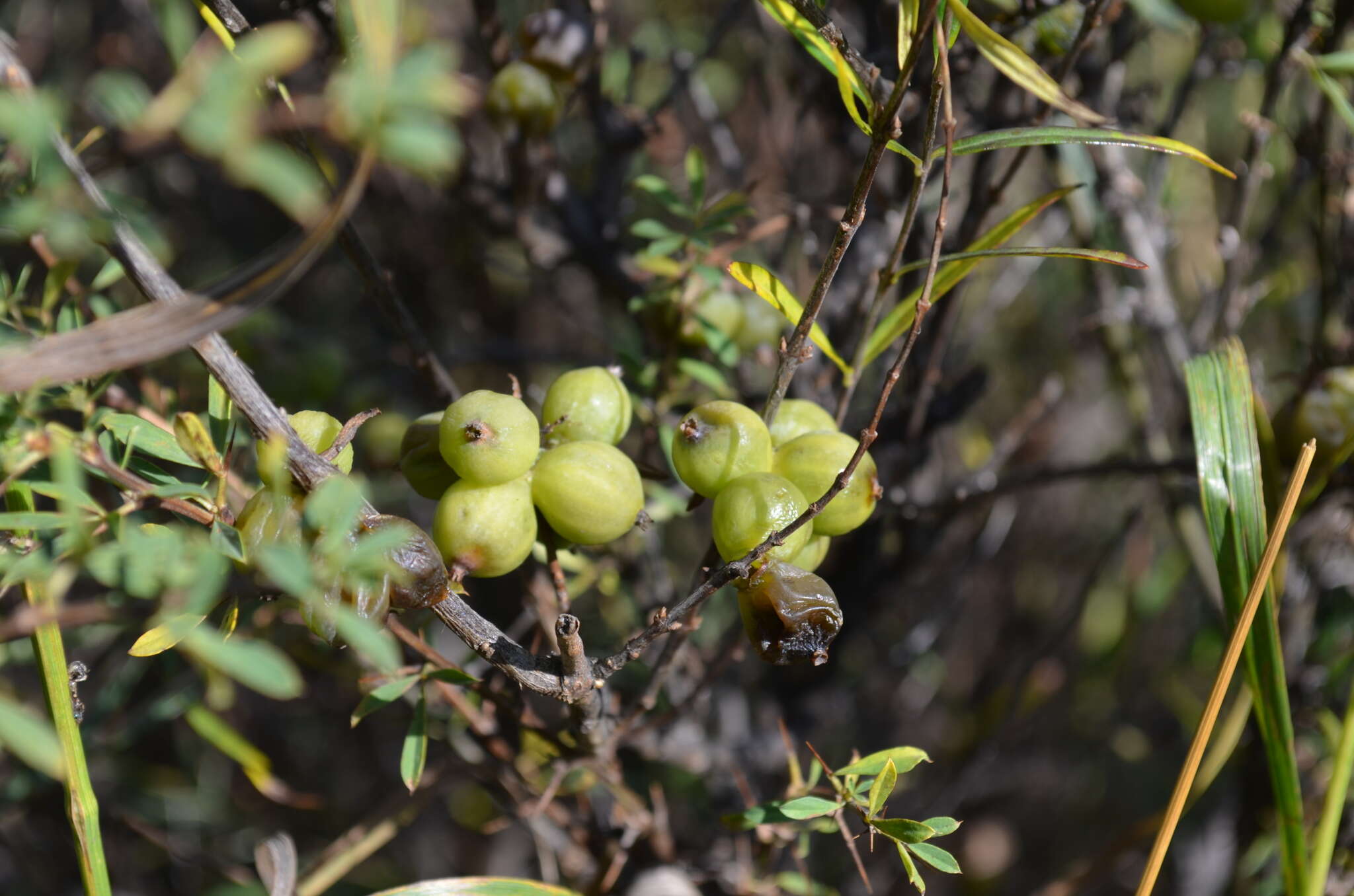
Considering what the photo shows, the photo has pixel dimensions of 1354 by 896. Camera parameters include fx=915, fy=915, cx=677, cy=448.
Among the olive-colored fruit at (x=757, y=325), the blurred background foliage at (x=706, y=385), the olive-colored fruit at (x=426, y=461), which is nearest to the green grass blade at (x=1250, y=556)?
the blurred background foliage at (x=706, y=385)

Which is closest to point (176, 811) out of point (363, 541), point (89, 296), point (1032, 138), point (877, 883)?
point (89, 296)

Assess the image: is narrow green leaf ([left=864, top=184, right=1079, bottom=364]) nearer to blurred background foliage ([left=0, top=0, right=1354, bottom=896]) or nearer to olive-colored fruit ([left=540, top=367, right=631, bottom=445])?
blurred background foliage ([left=0, top=0, right=1354, bottom=896])

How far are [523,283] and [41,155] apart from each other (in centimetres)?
171

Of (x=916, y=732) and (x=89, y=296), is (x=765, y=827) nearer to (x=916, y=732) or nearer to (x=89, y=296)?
(x=89, y=296)

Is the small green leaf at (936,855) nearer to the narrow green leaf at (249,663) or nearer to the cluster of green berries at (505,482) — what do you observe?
the cluster of green berries at (505,482)

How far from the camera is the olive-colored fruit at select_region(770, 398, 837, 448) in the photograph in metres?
0.79

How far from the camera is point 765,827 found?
2.98 ft

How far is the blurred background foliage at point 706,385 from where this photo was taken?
92cm

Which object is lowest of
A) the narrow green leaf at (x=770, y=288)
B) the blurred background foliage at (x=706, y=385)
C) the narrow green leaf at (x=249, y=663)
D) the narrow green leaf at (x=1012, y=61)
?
the blurred background foliage at (x=706, y=385)

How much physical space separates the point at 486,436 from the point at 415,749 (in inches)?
13.1

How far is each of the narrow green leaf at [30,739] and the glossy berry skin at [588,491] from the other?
0.36 meters

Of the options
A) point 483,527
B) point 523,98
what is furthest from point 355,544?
point 523,98

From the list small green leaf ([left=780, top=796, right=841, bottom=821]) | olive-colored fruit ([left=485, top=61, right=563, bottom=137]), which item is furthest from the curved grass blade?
olive-colored fruit ([left=485, top=61, right=563, bottom=137])

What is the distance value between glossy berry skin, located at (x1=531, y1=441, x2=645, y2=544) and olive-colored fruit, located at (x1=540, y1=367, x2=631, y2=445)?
0.14 feet
